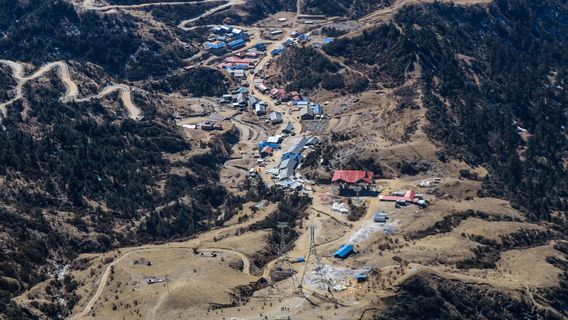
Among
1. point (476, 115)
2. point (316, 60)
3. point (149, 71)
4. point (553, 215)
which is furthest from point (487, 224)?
point (149, 71)

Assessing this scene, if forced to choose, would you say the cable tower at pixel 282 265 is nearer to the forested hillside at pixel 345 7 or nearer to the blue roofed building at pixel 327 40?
the blue roofed building at pixel 327 40

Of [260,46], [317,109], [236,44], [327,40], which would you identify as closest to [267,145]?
[317,109]

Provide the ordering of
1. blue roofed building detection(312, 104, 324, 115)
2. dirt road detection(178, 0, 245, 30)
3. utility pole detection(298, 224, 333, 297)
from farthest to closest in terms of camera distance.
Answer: dirt road detection(178, 0, 245, 30)
blue roofed building detection(312, 104, 324, 115)
utility pole detection(298, 224, 333, 297)

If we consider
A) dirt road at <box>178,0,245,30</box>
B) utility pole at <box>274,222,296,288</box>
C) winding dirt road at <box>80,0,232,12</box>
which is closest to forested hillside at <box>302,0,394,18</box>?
dirt road at <box>178,0,245,30</box>

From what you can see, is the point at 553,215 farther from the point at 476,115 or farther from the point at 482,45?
the point at 482,45

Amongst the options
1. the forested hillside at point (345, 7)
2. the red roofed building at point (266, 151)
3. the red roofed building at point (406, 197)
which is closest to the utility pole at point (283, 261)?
the red roofed building at point (406, 197)

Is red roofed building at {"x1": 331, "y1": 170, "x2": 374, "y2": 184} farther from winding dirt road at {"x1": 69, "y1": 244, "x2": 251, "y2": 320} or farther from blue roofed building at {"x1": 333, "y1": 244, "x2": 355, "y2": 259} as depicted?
winding dirt road at {"x1": 69, "y1": 244, "x2": 251, "y2": 320}

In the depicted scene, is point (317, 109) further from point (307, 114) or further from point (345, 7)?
point (345, 7)
